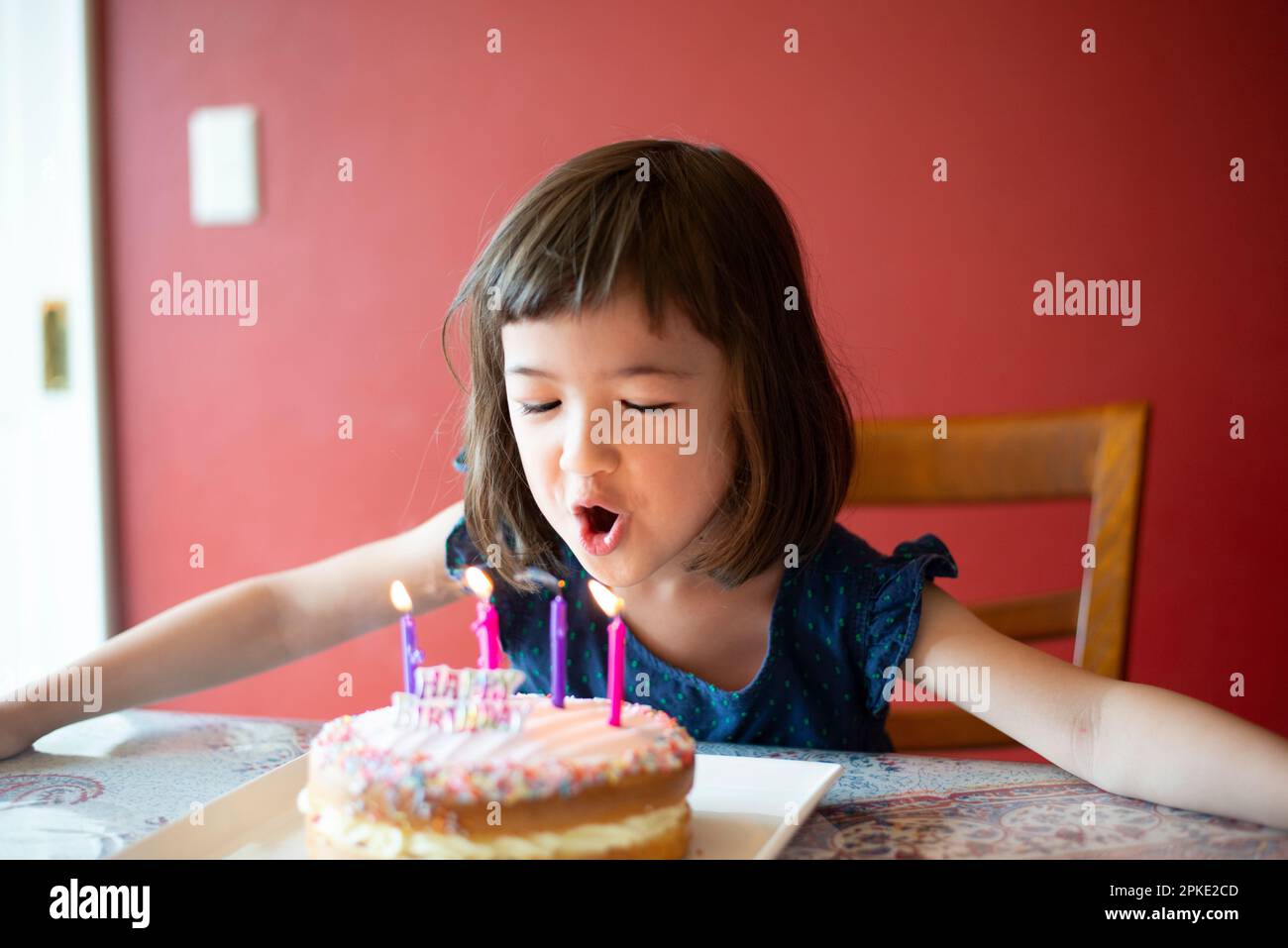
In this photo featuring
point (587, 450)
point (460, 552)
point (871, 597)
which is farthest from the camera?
point (460, 552)

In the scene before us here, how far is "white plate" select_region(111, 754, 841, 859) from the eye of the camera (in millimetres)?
761

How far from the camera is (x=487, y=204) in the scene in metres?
2.35

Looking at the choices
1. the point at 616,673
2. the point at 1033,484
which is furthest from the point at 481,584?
the point at 1033,484

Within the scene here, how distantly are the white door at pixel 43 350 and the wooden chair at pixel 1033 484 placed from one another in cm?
188

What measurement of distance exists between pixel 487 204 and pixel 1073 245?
1.08 m

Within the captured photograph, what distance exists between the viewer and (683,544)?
39.5 inches

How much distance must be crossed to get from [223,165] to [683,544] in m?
1.92

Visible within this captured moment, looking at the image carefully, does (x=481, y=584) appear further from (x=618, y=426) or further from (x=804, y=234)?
A: (x=804, y=234)

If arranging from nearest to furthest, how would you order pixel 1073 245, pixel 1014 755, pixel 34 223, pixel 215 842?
pixel 215 842 → pixel 1073 245 → pixel 1014 755 → pixel 34 223

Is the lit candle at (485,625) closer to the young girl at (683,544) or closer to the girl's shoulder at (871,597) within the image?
the young girl at (683,544)

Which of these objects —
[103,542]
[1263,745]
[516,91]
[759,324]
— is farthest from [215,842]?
[103,542]

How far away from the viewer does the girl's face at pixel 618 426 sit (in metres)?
0.91

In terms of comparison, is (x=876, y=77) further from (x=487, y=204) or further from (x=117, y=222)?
(x=117, y=222)

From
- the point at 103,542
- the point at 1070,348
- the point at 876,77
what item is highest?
the point at 876,77
